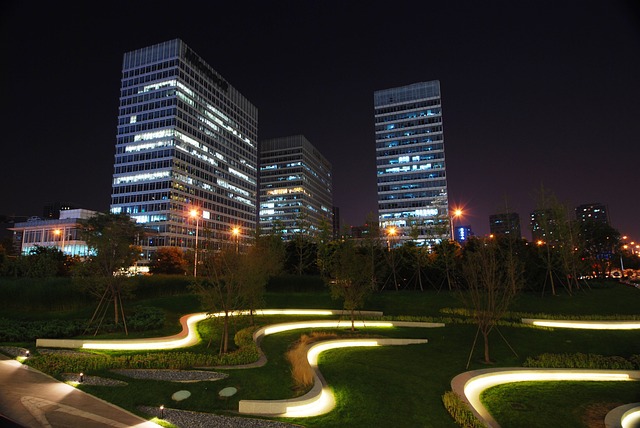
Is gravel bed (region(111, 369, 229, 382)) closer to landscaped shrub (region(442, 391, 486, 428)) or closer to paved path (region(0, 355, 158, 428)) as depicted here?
paved path (region(0, 355, 158, 428))

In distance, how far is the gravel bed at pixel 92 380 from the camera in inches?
528

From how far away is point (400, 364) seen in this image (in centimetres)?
1811

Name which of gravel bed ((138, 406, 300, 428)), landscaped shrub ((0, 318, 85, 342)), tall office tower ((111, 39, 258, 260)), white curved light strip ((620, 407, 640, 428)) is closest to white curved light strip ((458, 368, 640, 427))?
white curved light strip ((620, 407, 640, 428))

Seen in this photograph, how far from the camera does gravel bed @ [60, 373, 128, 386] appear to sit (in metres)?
13.4

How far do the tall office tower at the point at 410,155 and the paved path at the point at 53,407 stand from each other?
12278 centimetres

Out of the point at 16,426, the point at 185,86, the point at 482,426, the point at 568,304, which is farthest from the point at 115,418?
the point at 185,86

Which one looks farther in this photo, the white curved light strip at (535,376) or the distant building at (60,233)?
the distant building at (60,233)

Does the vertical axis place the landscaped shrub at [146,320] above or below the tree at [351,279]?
below

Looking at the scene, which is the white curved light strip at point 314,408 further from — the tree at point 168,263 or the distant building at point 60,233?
the distant building at point 60,233

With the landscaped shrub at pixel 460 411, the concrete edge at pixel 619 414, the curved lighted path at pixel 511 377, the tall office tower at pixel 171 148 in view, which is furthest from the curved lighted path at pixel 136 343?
the tall office tower at pixel 171 148

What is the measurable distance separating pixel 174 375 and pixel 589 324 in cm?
2789

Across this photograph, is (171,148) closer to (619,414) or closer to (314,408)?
(314,408)

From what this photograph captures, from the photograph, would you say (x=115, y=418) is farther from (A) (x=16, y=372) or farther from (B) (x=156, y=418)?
(A) (x=16, y=372)

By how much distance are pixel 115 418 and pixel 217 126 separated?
134 metres
